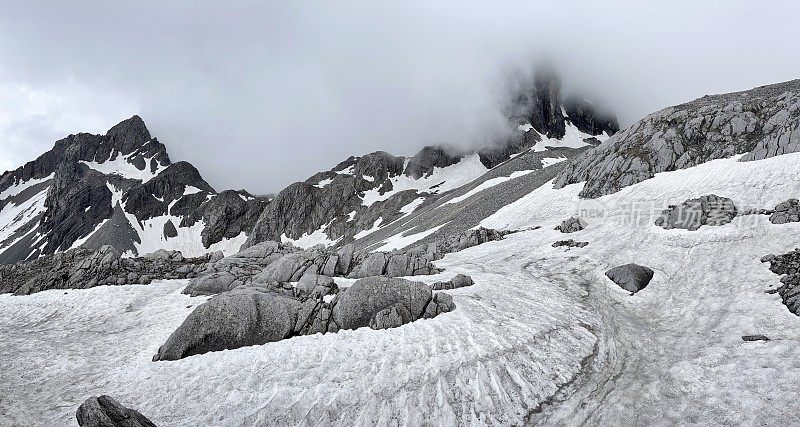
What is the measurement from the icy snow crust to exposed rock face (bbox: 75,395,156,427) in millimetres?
3272

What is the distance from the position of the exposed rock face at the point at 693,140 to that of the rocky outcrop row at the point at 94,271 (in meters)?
45.1

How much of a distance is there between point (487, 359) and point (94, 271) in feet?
102

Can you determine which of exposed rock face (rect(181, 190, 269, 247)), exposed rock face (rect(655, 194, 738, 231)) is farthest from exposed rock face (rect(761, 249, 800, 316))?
exposed rock face (rect(181, 190, 269, 247))

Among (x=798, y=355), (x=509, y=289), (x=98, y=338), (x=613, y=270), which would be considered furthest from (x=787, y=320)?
(x=98, y=338)

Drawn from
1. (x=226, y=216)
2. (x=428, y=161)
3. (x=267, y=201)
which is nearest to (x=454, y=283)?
(x=428, y=161)

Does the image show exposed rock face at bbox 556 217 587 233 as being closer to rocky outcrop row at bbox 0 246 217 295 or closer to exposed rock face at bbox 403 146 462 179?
rocky outcrop row at bbox 0 246 217 295

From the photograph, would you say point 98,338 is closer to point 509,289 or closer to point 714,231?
point 509,289

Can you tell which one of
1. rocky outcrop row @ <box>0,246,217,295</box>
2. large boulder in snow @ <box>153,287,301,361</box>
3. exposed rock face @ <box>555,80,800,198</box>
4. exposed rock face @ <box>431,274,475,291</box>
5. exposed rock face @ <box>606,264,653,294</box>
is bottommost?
exposed rock face @ <box>606,264,653,294</box>

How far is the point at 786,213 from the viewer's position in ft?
80.2

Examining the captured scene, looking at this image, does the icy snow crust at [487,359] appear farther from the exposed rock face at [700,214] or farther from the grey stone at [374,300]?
the exposed rock face at [700,214]

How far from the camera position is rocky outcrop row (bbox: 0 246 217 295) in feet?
89.7

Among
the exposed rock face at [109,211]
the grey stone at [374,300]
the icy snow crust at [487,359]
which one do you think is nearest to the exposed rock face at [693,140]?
the icy snow crust at [487,359]

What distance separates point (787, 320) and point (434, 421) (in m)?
15.0

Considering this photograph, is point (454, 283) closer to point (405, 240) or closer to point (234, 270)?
point (234, 270)
